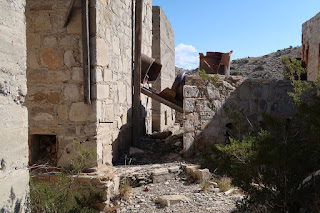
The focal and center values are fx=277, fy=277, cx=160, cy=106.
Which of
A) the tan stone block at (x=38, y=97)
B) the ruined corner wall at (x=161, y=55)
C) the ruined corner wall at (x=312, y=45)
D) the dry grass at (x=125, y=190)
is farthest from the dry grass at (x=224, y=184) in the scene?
the ruined corner wall at (x=312, y=45)

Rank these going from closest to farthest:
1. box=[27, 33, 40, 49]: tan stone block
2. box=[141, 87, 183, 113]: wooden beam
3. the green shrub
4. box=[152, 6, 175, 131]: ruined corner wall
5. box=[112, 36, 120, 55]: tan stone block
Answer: box=[27, 33, 40, 49]: tan stone block < box=[112, 36, 120, 55]: tan stone block < box=[141, 87, 183, 113]: wooden beam < box=[152, 6, 175, 131]: ruined corner wall < the green shrub

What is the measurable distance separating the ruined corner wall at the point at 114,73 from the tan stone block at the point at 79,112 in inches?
7.7

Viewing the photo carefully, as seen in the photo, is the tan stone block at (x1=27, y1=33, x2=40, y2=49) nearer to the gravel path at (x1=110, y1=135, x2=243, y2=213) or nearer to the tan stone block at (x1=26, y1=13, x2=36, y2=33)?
the tan stone block at (x1=26, y1=13, x2=36, y2=33)

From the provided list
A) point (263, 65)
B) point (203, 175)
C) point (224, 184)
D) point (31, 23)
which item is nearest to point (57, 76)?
point (31, 23)

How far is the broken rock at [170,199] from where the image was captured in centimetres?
392

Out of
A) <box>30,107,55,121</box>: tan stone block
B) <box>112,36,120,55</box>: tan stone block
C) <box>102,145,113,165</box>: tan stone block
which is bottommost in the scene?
<box>102,145,113,165</box>: tan stone block

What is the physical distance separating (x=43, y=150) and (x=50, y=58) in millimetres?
1571

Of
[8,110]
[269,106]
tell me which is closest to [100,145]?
[8,110]

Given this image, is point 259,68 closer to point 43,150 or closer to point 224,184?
point 224,184

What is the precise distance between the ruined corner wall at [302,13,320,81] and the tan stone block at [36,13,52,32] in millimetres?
7754

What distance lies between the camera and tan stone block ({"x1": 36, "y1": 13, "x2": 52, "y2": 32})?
167 inches

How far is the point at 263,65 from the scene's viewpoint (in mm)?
22750

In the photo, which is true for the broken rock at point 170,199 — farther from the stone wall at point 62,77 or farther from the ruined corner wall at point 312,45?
the ruined corner wall at point 312,45

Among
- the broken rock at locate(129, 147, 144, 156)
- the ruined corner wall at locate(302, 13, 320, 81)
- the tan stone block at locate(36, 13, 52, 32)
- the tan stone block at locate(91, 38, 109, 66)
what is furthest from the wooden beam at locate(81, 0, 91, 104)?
the ruined corner wall at locate(302, 13, 320, 81)
